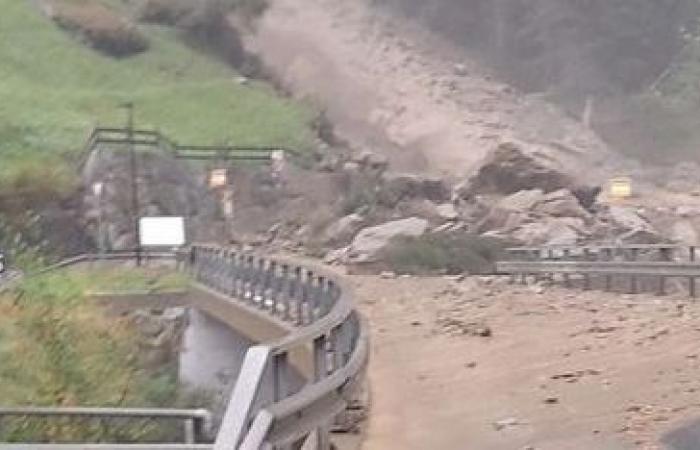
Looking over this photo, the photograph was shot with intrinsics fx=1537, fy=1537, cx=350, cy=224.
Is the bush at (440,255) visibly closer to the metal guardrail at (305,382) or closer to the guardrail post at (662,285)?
the guardrail post at (662,285)

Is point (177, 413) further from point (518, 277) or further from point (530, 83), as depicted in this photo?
point (530, 83)

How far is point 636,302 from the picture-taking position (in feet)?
79.0

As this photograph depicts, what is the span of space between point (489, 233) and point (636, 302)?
24.8 metres

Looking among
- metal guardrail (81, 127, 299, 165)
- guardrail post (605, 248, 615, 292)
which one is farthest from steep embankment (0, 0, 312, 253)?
guardrail post (605, 248, 615, 292)

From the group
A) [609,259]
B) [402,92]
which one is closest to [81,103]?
[402,92]

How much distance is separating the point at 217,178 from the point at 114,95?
11.8 meters

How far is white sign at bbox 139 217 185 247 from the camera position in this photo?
49.2 metres

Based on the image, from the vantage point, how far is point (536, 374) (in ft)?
52.5

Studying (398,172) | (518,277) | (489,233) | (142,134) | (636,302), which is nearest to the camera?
(636,302)

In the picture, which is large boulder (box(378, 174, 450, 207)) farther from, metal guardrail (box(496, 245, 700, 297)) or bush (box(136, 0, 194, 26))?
metal guardrail (box(496, 245, 700, 297))

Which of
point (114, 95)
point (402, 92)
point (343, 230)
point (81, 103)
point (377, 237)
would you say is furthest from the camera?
point (402, 92)

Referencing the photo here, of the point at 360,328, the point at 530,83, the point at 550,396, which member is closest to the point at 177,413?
the point at 360,328

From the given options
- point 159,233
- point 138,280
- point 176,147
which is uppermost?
point 176,147

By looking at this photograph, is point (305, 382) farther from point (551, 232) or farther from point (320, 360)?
point (551, 232)
